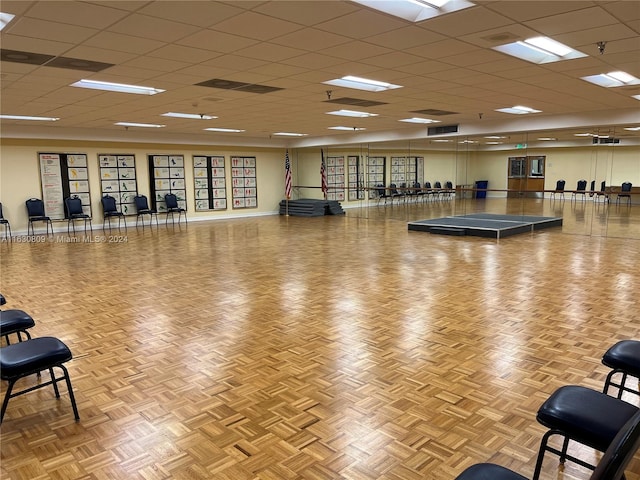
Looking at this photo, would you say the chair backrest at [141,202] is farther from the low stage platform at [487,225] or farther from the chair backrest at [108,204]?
the low stage platform at [487,225]

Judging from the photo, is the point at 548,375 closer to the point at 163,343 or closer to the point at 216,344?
the point at 216,344

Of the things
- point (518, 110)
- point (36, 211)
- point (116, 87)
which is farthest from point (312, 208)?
point (116, 87)

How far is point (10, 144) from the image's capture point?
38.2ft

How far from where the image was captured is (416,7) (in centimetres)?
384

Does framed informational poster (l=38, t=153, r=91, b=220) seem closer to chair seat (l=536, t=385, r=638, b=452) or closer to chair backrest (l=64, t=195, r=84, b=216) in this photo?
chair backrest (l=64, t=195, r=84, b=216)

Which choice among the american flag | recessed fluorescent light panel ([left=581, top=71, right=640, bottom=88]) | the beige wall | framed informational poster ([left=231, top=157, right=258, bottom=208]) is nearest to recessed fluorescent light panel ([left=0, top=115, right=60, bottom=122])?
the beige wall

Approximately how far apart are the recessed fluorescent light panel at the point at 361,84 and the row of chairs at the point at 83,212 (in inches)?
334

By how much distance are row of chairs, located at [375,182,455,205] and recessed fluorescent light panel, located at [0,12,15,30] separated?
1147 cm

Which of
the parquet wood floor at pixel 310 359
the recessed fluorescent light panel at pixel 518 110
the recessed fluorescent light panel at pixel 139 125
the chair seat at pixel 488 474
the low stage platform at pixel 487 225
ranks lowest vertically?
the parquet wood floor at pixel 310 359

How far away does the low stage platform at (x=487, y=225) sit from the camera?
418 inches

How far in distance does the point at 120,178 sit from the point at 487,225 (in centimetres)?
1015

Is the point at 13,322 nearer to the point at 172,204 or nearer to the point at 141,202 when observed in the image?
the point at 141,202

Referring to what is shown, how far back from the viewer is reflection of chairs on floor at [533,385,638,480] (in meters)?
1.89

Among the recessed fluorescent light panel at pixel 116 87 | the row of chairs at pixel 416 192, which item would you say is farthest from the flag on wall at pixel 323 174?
the recessed fluorescent light panel at pixel 116 87
